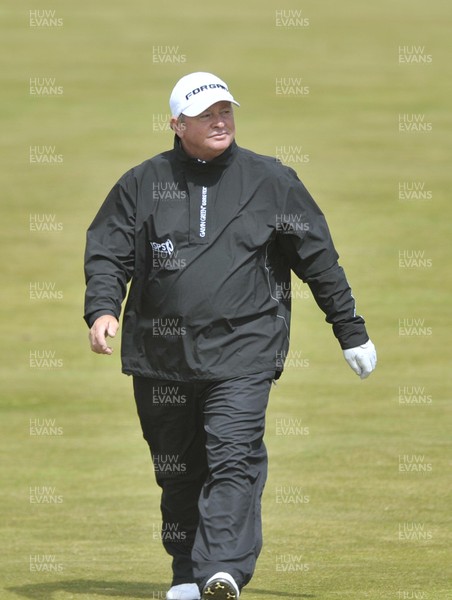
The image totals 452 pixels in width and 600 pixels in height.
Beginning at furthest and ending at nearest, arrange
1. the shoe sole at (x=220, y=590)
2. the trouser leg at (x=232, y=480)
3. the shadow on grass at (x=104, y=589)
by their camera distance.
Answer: the shadow on grass at (x=104, y=589) < the trouser leg at (x=232, y=480) < the shoe sole at (x=220, y=590)

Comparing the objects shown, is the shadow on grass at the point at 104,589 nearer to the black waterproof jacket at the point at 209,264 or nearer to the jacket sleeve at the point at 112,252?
the black waterproof jacket at the point at 209,264

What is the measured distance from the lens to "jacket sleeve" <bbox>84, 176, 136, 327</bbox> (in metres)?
7.28

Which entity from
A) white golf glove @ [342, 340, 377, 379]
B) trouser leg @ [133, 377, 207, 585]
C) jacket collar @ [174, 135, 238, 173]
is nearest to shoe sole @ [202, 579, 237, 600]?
trouser leg @ [133, 377, 207, 585]

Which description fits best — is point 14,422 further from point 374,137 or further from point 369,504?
point 374,137

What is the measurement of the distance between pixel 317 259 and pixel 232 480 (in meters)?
1.16

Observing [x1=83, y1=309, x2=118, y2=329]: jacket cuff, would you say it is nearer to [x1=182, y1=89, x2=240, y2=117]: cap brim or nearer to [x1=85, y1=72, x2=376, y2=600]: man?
[x1=85, y1=72, x2=376, y2=600]: man

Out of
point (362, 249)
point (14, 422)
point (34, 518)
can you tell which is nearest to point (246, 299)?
point (34, 518)

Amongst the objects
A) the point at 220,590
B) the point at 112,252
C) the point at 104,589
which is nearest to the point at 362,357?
the point at 112,252

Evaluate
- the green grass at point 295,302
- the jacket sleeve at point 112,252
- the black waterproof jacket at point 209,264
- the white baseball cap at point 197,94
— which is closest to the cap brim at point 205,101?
the white baseball cap at point 197,94

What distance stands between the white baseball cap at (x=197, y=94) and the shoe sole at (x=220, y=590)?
2198 millimetres

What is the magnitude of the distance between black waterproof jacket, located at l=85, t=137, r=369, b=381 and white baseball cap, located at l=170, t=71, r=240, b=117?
0.20 meters

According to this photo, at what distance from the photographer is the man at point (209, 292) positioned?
710cm

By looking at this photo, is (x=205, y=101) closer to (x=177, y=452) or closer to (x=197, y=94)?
(x=197, y=94)

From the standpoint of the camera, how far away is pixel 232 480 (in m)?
6.95
